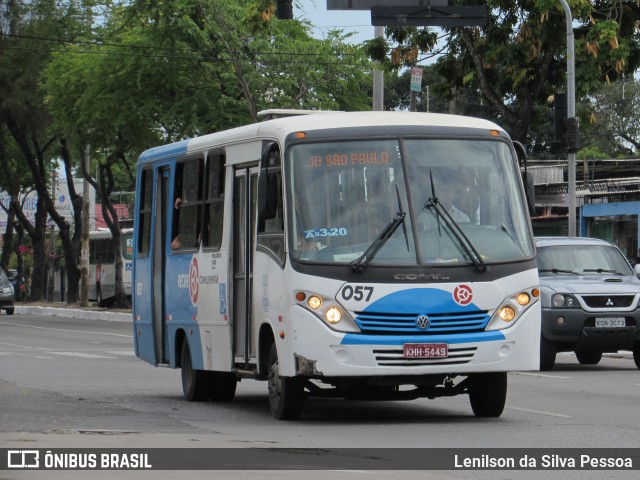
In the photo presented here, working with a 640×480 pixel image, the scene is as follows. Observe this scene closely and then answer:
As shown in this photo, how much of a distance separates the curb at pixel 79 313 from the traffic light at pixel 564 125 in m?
20.1

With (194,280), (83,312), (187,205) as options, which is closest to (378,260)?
(194,280)

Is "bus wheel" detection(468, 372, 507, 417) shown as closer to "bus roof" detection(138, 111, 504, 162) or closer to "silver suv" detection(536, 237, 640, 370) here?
"bus roof" detection(138, 111, 504, 162)

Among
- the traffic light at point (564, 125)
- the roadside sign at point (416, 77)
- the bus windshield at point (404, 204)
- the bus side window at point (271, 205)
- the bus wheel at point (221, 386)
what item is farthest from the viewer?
the roadside sign at point (416, 77)

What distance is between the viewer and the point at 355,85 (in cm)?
4228

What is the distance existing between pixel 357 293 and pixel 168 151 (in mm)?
5258

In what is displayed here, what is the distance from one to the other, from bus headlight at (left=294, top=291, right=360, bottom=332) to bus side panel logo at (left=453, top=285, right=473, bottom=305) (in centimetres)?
94

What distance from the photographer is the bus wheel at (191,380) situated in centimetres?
1747

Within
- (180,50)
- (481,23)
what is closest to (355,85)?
(180,50)

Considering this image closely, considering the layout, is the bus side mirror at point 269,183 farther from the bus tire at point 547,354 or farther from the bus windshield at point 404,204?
the bus tire at point 547,354

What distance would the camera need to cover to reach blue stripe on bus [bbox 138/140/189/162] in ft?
58.5

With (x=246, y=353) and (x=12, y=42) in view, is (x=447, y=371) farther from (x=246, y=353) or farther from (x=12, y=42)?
(x=12, y=42)

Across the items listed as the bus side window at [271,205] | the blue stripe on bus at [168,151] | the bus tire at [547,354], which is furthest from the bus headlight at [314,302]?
the bus tire at [547,354]

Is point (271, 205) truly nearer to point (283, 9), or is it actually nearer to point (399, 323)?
point (399, 323)

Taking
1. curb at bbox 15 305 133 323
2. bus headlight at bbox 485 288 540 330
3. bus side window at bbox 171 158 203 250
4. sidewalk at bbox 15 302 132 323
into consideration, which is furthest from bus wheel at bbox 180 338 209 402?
sidewalk at bbox 15 302 132 323
